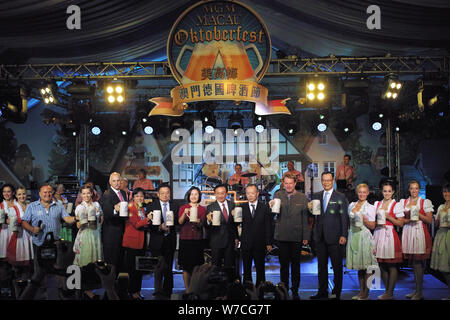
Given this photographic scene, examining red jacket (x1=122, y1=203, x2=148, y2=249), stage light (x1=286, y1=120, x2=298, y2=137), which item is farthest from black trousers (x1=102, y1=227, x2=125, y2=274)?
stage light (x1=286, y1=120, x2=298, y2=137)

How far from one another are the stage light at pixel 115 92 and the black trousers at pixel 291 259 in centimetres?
514

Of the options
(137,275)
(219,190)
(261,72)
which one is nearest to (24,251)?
(137,275)

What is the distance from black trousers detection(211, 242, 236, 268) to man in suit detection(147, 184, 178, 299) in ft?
1.82

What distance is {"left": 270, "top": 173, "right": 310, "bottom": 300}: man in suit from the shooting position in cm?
547

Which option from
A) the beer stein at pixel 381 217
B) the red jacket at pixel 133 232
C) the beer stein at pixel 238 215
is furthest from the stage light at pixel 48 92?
the beer stein at pixel 381 217

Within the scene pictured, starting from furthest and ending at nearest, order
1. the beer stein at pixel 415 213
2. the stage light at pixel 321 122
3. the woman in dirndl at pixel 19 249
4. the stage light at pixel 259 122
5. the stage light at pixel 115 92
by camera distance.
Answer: the stage light at pixel 259 122 → the stage light at pixel 321 122 → the stage light at pixel 115 92 → the woman in dirndl at pixel 19 249 → the beer stein at pixel 415 213

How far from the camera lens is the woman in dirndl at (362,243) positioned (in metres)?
5.30

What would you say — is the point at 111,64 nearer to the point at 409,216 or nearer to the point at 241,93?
the point at 241,93

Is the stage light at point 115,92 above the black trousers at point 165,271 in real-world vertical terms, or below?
above

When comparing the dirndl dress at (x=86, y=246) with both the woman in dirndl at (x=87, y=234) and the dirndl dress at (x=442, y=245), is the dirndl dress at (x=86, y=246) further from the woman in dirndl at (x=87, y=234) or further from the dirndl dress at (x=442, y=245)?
the dirndl dress at (x=442, y=245)

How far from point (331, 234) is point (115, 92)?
5.69 metres

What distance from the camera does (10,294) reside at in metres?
4.98

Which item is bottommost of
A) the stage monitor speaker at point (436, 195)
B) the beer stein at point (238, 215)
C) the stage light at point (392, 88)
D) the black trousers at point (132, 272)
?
the black trousers at point (132, 272)

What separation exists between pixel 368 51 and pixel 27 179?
11.2m
